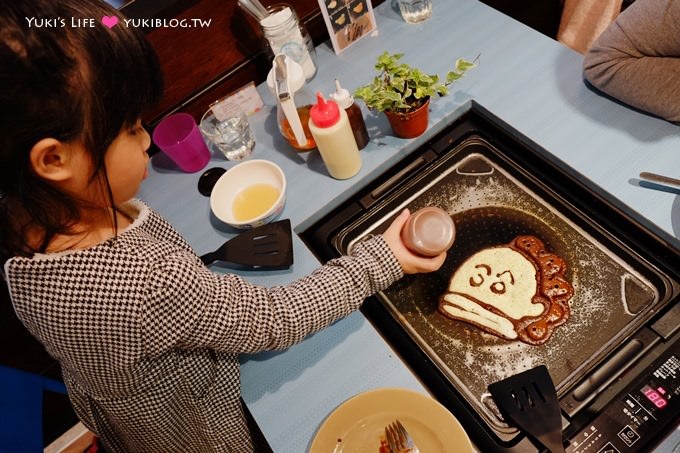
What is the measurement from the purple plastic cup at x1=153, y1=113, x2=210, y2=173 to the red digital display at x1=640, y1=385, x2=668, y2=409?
118 cm

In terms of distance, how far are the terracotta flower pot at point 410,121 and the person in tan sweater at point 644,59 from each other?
0.42 metres

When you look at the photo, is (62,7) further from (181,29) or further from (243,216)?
(181,29)

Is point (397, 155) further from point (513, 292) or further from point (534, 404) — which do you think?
point (534, 404)

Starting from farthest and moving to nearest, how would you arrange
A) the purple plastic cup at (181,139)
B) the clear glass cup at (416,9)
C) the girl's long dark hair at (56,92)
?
the clear glass cup at (416,9) → the purple plastic cup at (181,139) → the girl's long dark hair at (56,92)

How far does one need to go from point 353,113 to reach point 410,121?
146 millimetres


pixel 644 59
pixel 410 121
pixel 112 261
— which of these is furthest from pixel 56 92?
pixel 644 59

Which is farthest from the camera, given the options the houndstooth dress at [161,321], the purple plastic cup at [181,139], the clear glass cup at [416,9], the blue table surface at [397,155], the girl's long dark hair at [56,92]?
the clear glass cup at [416,9]

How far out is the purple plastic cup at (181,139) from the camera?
4.51ft

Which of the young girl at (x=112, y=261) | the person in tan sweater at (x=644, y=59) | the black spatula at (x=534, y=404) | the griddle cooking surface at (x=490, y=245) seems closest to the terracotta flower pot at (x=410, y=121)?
the griddle cooking surface at (x=490, y=245)

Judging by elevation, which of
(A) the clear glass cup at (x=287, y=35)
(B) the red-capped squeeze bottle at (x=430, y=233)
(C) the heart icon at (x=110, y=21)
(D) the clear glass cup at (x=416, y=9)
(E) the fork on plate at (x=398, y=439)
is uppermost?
(C) the heart icon at (x=110, y=21)

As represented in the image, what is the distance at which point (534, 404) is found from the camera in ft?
3.00

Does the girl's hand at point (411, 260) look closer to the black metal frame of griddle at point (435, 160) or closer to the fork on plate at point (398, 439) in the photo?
the black metal frame of griddle at point (435, 160)

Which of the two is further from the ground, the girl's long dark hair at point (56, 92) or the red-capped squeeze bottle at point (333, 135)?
the girl's long dark hair at point (56, 92)

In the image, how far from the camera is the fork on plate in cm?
91
